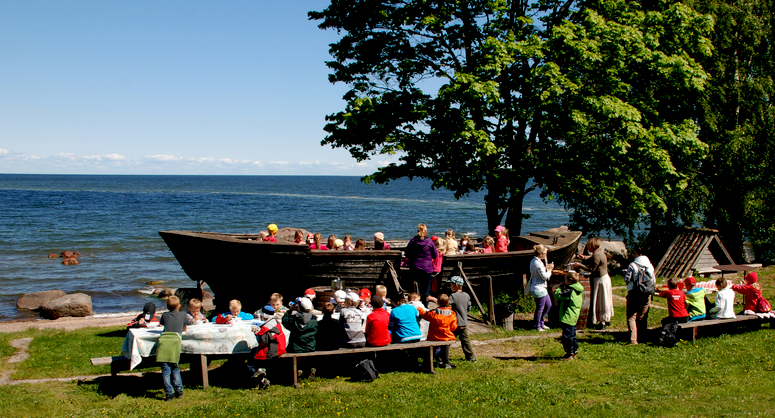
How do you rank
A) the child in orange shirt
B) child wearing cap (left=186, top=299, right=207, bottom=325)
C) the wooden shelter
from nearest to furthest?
child wearing cap (left=186, top=299, right=207, bottom=325)
the child in orange shirt
the wooden shelter

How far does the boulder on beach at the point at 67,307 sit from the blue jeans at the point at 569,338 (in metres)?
17.1

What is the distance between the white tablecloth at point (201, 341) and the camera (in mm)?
8422

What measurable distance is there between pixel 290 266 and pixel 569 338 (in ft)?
22.3

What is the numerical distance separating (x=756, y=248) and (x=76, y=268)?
32546 mm

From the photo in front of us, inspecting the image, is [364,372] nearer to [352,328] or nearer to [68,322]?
[352,328]

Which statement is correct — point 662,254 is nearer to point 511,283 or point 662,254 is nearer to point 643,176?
point 643,176

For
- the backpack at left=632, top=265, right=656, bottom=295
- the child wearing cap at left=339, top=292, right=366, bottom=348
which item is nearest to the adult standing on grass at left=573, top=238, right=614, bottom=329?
the backpack at left=632, top=265, right=656, bottom=295

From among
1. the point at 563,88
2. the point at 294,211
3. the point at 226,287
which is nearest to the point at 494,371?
the point at 226,287

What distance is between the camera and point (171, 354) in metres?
8.18

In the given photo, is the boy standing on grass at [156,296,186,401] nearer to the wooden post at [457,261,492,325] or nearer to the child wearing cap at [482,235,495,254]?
the wooden post at [457,261,492,325]

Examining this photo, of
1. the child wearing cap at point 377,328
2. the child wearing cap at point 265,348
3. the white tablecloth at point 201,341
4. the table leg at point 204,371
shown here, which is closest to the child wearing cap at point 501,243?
the child wearing cap at point 377,328

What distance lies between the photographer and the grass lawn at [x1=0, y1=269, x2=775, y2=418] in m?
7.25

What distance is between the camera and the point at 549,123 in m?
15.6

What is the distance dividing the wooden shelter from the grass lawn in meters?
8.92
